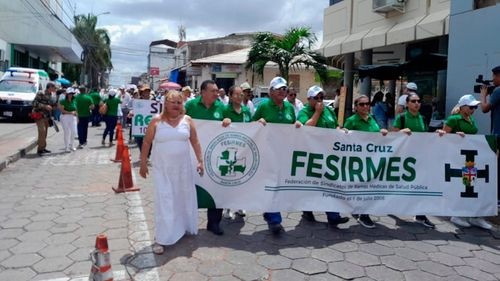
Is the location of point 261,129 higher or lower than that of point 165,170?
higher

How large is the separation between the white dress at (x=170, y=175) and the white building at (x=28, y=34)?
24.5 metres

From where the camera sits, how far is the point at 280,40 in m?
19.3

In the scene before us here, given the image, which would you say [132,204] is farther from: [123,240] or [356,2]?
[356,2]

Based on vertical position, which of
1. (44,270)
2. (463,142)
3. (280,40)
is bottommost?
(44,270)

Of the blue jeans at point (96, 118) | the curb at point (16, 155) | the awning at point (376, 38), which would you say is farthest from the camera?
the blue jeans at point (96, 118)

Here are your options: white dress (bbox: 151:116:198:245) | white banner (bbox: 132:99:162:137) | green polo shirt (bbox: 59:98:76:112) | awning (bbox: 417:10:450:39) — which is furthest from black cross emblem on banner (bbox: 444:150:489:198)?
green polo shirt (bbox: 59:98:76:112)

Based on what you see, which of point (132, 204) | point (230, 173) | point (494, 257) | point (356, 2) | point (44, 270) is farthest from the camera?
point (356, 2)

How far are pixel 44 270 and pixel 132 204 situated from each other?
2392 millimetres

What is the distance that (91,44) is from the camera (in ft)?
179

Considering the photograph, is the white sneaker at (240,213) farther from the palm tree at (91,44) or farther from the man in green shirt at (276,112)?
the palm tree at (91,44)

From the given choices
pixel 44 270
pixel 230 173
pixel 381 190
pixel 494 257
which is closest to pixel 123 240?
pixel 44 270

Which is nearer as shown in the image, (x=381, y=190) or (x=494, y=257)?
(x=494, y=257)

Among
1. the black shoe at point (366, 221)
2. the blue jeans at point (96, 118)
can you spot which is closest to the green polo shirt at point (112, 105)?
the blue jeans at point (96, 118)

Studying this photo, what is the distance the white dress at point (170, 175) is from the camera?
4.43 meters
